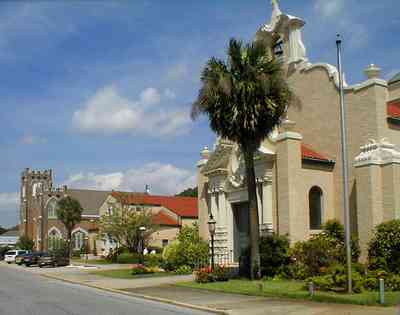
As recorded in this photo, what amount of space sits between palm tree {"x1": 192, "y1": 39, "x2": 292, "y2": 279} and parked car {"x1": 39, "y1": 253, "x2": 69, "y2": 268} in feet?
97.1

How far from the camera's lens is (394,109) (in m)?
29.9

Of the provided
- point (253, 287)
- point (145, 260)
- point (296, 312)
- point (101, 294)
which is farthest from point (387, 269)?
point (145, 260)

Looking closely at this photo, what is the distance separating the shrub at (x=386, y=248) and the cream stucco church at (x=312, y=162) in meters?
1.29

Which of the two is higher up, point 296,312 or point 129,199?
point 129,199

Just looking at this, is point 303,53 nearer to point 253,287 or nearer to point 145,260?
point 253,287

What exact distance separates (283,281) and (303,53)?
45.3 ft

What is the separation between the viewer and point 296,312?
15.0 m

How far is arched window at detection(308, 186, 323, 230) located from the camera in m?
29.1

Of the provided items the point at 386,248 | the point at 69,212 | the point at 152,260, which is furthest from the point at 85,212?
the point at 386,248

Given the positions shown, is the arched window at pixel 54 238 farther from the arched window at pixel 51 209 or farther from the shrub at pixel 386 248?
the shrub at pixel 386 248

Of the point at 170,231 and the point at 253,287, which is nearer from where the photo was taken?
the point at 253,287

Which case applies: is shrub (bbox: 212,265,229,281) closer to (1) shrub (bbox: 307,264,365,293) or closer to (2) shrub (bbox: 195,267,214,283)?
(2) shrub (bbox: 195,267,214,283)

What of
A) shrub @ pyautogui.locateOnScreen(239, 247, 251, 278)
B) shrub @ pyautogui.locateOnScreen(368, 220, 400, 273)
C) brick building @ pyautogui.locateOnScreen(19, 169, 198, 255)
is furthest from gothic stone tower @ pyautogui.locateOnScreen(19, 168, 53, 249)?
shrub @ pyautogui.locateOnScreen(368, 220, 400, 273)

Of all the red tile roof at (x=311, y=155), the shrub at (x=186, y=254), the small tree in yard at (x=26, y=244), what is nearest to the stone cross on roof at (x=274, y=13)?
the red tile roof at (x=311, y=155)
